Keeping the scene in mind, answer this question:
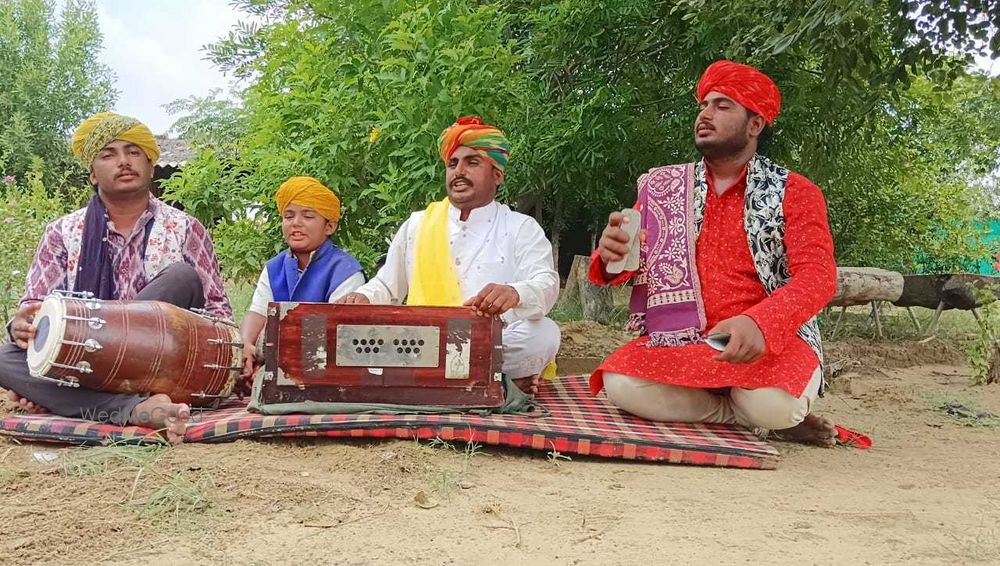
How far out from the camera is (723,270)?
11.7 ft

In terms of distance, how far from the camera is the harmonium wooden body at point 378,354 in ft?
10.8

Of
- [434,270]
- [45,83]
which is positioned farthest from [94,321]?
[45,83]

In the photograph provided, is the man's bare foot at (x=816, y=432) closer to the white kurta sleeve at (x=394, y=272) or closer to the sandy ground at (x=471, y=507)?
the sandy ground at (x=471, y=507)

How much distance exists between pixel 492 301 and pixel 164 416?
4.24 ft

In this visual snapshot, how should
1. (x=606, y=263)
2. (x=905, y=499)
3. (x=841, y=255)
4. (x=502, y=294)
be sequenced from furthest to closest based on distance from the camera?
1. (x=841, y=255)
2. (x=606, y=263)
3. (x=502, y=294)
4. (x=905, y=499)

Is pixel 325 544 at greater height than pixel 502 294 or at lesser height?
lesser

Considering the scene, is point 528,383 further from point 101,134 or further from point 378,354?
point 101,134

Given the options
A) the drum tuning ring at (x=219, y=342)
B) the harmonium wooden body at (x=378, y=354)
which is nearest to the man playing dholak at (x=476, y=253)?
the harmonium wooden body at (x=378, y=354)

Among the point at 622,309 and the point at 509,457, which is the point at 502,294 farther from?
the point at 622,309

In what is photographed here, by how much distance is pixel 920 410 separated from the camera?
4.87 m

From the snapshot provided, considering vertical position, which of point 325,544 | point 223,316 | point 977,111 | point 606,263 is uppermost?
point 977,111

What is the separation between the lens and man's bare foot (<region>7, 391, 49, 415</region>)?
3531 millimetres

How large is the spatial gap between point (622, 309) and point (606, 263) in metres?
5.59

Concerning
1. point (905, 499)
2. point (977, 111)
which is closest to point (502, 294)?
point (905, 499)
